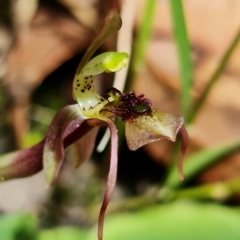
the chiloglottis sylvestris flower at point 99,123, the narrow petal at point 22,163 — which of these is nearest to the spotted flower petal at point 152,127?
the chiloglottis sylvestris flower at point 99,123

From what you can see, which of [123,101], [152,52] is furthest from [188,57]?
[152,52]

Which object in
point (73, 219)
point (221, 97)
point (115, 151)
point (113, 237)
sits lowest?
point (73, 219)

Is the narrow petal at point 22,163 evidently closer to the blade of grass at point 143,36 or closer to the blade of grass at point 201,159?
the blade of grass at point 143,36

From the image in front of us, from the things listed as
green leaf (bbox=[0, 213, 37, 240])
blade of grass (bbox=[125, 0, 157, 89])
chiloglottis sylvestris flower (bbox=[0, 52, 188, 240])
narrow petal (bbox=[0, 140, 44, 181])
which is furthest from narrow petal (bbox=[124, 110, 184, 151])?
green leaf (bbox=[0, 213, 37, 240])

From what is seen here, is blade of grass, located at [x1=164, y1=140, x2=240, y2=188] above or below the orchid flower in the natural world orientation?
below

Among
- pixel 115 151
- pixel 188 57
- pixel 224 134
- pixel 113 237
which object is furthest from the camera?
pixel 224 134

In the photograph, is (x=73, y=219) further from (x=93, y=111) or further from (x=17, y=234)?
(x=93, y=111)

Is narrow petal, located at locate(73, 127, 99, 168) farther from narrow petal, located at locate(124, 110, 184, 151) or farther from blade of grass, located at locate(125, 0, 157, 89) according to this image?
blade of grass, located at locate(125, 0, 157, 89)
